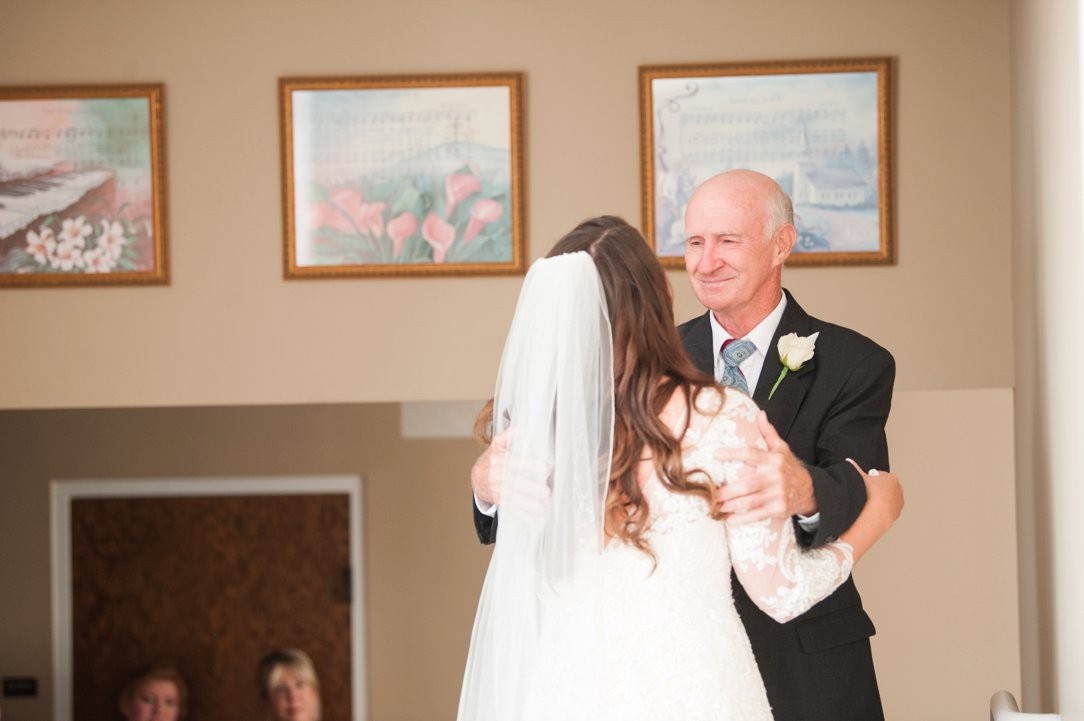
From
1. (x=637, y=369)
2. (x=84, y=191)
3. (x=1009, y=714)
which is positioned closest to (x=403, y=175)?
(x=84, y=191)

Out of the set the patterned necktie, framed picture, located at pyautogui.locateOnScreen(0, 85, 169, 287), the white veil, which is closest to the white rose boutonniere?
the patterned necktie

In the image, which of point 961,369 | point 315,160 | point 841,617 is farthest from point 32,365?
point 961,369

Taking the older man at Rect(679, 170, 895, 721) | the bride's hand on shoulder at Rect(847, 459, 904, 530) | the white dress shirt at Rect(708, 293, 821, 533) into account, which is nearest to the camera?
the bride's hand on shoulder at Rect(847, 459, 904, 530)

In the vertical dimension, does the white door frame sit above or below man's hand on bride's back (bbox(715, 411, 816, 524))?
below

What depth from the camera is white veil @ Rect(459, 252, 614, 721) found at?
196cm

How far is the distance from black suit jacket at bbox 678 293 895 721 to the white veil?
1.80ft

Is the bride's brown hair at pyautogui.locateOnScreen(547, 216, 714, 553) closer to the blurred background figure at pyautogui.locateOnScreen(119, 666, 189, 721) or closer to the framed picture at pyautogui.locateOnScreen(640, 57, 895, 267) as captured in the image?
the framed picture at pyautogui.locateOnScreen(640, 57, 895, 267)

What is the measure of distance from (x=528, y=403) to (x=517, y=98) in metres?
1.73

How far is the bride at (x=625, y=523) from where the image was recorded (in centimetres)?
193

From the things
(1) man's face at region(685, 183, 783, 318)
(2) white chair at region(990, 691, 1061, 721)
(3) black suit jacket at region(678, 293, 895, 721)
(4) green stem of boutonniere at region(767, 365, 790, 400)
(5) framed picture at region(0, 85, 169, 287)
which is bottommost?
(2) white chair at region(990, 691, 1061, 721)

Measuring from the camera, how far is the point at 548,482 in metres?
2.02

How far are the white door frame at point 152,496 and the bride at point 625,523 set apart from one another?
322 centimetres

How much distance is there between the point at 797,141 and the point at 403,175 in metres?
1.15

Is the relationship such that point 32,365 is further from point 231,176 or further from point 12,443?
point 12,443
